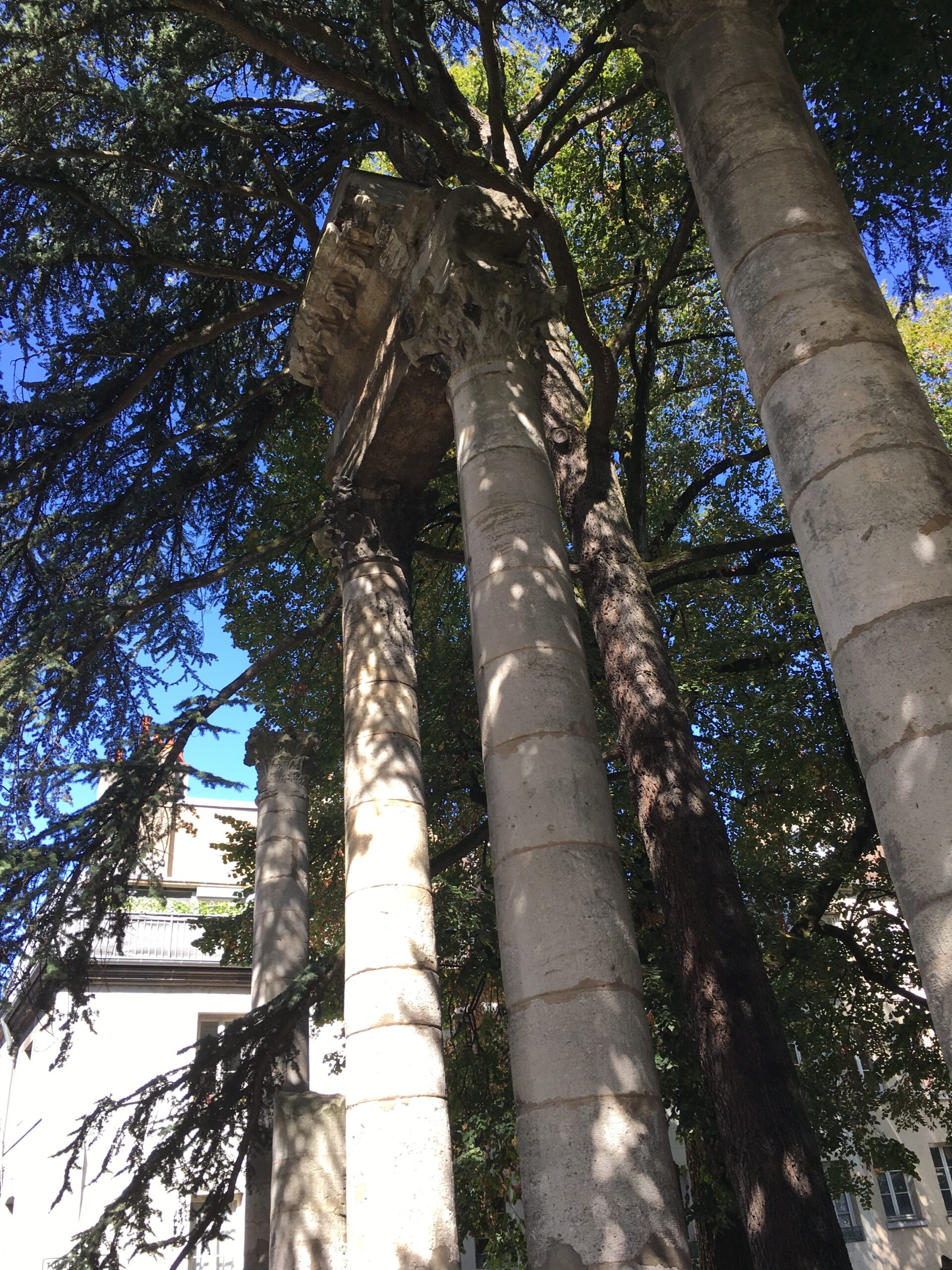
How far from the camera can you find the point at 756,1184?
19.0 ft

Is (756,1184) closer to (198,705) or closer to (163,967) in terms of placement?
(198,705)

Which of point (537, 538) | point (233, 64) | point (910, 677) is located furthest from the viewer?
point (233, 64)

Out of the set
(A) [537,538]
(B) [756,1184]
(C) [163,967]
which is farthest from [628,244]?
(C) [163,967]

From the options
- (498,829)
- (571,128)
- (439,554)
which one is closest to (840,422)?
(498,829)

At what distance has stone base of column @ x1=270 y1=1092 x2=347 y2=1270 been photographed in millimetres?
7387

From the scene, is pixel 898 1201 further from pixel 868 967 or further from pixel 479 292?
pixel 479 292

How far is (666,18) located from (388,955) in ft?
16.9

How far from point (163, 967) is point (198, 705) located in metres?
15.4

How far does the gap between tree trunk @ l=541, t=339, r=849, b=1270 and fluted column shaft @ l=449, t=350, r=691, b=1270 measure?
4.87ft

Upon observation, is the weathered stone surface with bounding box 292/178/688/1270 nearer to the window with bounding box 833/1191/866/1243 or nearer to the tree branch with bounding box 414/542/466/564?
the tree branch with bounding box 414/542/466/564

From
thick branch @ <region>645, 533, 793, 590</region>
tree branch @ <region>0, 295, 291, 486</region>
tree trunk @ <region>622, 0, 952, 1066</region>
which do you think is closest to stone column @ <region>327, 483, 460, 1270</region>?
thick branch @ <region>645, 533, 793, 590</region>

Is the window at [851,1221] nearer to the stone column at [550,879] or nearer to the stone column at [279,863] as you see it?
the stone column at [279,863]

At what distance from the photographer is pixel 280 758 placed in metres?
11.8

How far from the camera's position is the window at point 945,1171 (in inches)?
958
